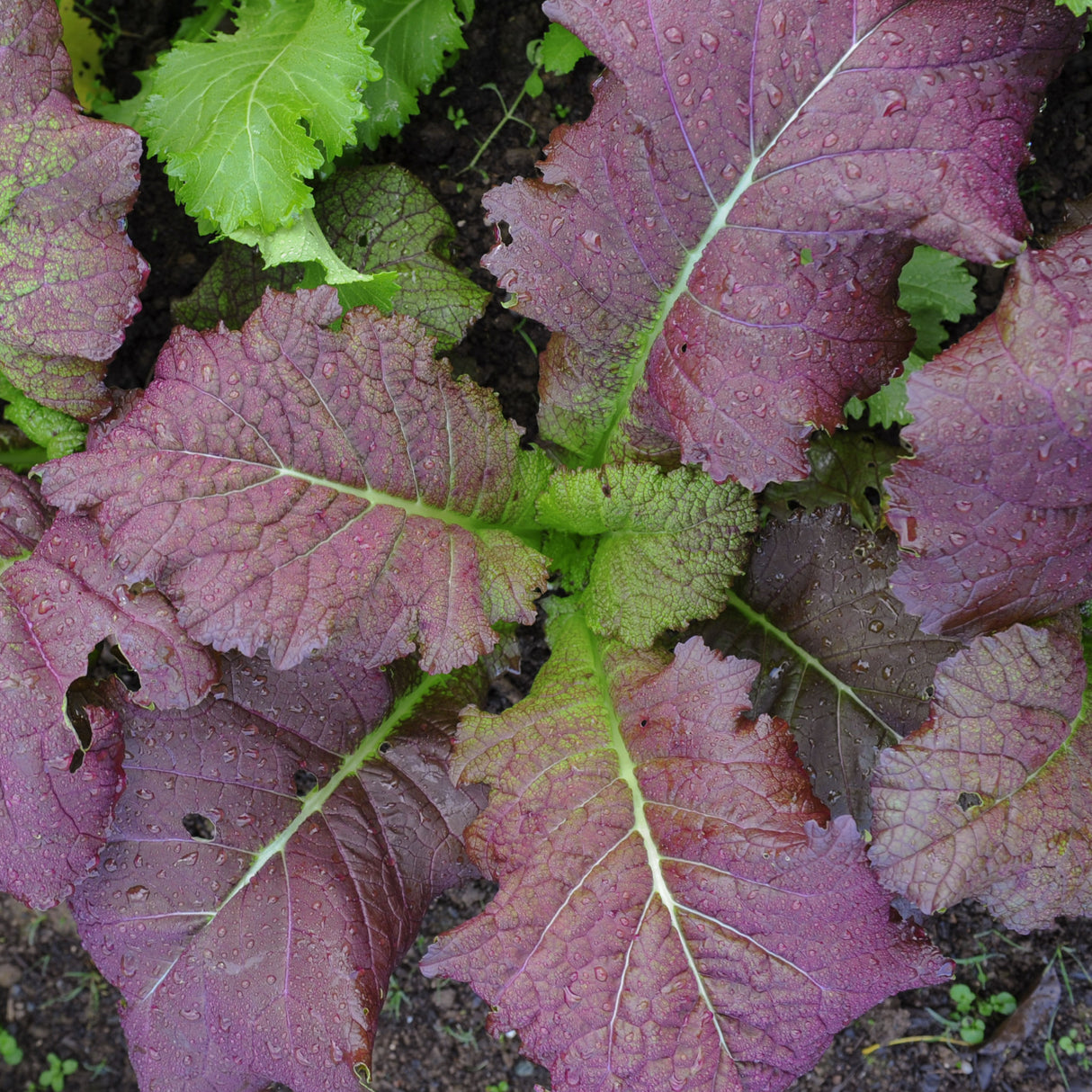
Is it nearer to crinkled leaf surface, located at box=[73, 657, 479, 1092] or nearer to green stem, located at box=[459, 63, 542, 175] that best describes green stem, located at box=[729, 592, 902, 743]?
crinkled leaf surface, located at box=[73, 657, 479, 1092]

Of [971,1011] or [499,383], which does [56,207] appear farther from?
[971,1011]

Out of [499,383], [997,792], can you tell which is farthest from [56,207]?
[997,792]

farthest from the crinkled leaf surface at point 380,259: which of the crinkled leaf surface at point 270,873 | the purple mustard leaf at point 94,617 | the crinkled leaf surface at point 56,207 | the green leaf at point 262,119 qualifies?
the crinkled leaf surface at point 270,873

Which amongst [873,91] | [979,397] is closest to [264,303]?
[873,91]

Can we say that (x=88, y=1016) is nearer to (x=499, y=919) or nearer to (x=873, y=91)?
(x=499, y=919)

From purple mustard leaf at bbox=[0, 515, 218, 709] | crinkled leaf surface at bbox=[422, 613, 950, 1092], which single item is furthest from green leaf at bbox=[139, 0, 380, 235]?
crinkled leaf surface at bbox=[422, 613, 950, 1092]
